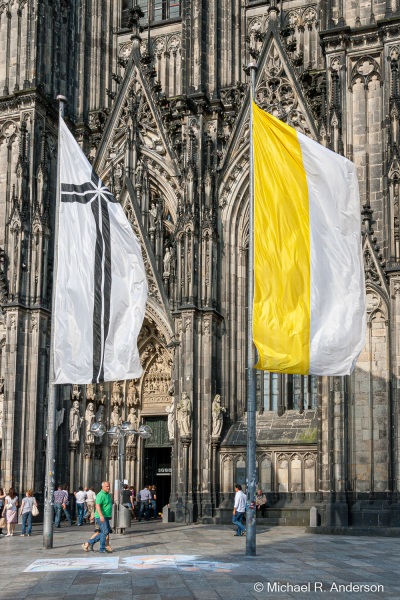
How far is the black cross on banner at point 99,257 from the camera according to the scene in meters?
21.0

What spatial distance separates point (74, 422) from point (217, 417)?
6.11 meters

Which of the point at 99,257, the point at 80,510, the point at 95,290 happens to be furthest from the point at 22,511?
the point at 99,257

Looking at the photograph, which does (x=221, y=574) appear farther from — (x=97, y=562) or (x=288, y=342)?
(x=288, y=342)

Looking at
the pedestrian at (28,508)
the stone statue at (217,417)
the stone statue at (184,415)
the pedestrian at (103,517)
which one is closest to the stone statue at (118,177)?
the stone statue at (184,415)

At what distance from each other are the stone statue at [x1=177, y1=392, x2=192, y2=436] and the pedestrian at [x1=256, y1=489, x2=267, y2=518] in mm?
3346

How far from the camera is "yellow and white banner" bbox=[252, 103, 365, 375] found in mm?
18750

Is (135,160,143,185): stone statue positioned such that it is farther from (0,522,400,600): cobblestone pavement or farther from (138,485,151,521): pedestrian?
(0,522,400,600): cobblestone pavement

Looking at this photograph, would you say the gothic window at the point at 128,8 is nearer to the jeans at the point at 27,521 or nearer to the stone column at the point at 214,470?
the stone column at the point at 214,470

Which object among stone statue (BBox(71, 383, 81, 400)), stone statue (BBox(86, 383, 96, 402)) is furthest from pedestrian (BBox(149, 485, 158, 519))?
stone statue (BBox(71, 383, 81, 400))

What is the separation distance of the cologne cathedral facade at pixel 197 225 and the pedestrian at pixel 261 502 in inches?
12.7

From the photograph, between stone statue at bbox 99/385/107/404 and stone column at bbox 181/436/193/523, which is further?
stone statue at bbox 99/385/107/404

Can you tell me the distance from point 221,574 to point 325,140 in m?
19.0

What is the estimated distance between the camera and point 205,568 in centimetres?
1786

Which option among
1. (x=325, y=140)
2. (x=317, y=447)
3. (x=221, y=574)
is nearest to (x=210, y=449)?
(x=317, y=447)
